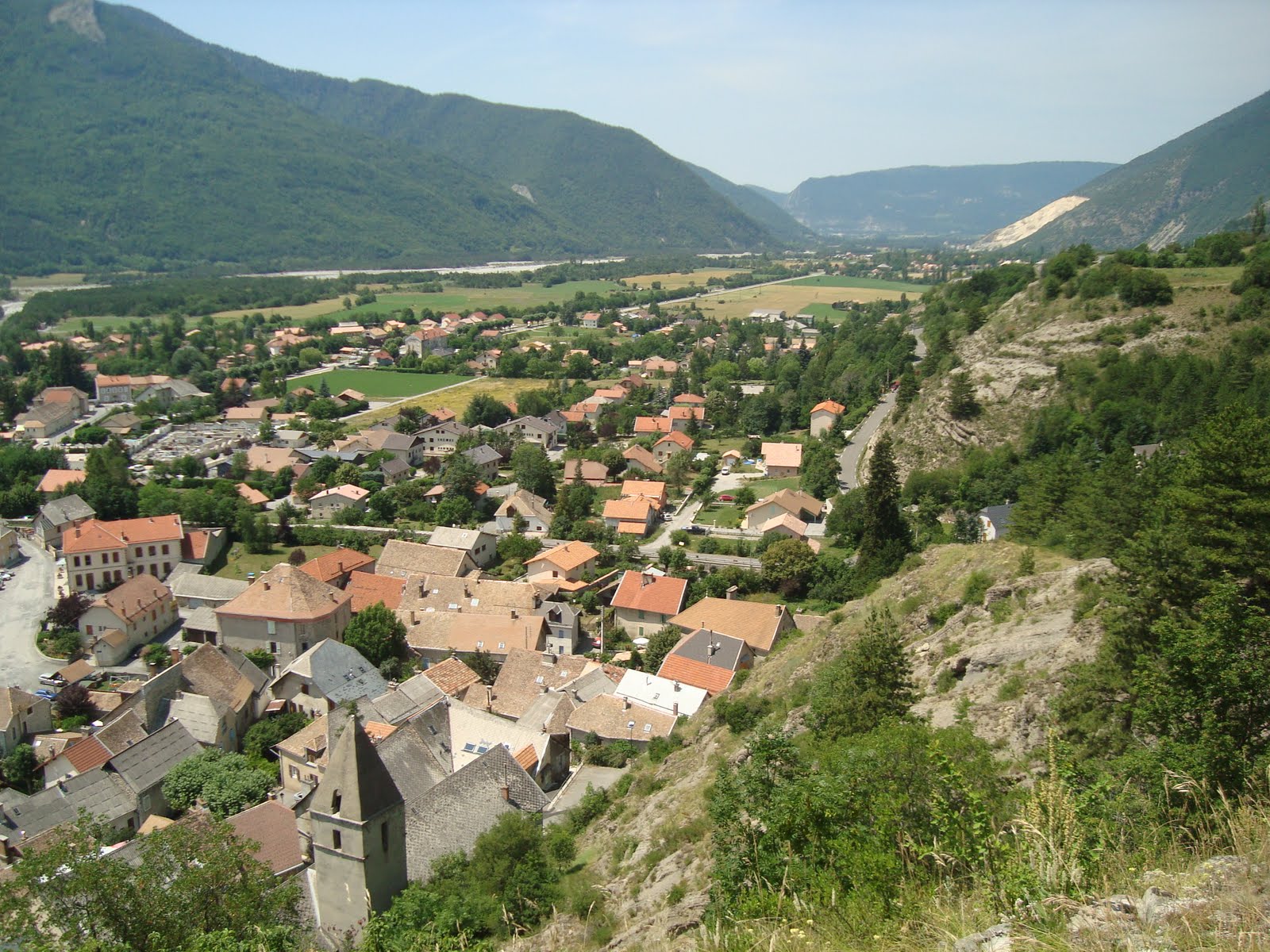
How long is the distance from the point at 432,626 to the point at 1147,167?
186268 millimetres

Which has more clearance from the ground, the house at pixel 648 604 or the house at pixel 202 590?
the house at pixel 648 604

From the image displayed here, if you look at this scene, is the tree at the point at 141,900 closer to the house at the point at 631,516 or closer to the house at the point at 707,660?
the house at the point at 707,660

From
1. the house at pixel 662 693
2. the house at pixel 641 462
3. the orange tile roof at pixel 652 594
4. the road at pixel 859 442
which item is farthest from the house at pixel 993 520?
the house at pixel 641 462

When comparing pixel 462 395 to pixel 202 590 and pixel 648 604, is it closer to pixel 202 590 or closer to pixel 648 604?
pixel 202 590

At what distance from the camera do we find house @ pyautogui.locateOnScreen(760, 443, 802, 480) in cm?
5106

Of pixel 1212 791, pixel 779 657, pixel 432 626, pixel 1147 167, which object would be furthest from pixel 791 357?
pixel 1147 167

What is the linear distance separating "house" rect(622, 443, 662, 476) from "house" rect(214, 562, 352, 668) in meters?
24.9

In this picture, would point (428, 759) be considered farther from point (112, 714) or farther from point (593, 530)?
point (593, 530)

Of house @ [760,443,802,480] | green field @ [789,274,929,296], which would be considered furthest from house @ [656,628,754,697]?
green field @ [789,274,929,296]

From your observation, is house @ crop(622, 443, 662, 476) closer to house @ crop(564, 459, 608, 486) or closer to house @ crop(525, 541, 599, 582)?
house @ crop(564, 459, 608, 486)

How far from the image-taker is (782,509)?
1615 inches

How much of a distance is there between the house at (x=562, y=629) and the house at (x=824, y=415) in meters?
32.1

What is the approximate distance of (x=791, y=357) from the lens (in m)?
79.8

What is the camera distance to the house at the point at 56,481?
47469 millimetres
